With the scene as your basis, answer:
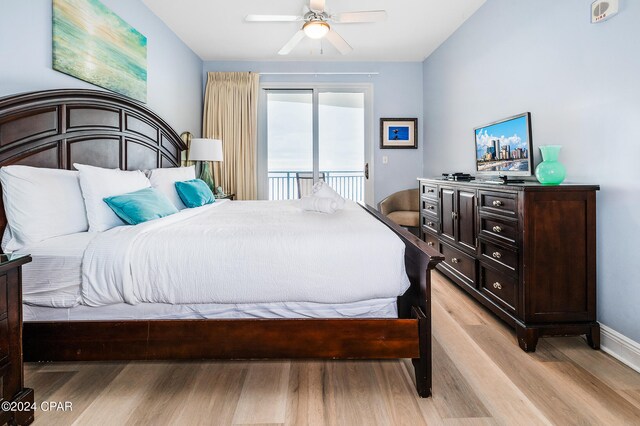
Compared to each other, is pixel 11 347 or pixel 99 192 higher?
pixel 99 192

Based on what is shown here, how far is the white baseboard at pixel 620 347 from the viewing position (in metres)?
1.92

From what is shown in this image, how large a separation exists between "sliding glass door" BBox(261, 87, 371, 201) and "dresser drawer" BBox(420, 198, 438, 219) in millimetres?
1453

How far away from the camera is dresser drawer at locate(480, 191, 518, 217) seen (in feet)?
7.58

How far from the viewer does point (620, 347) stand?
2.02 m

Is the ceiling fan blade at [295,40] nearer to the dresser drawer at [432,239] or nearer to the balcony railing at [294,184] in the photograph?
the dresser drawer at [432,239]

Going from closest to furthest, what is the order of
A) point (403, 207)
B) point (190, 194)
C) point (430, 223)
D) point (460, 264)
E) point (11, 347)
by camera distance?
point (11, 347) → point (460, 264) → point (190, 194) → point (430, 223) → point (403, 207)

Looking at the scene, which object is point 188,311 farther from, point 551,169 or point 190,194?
point 551,169

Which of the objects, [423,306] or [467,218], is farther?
[467,218]

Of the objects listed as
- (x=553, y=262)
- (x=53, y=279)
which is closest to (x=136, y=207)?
(x=53, y=279)

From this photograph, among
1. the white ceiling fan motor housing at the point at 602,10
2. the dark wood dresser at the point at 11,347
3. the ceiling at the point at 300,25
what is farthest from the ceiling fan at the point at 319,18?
the dark wood dresser at the point at 11,347

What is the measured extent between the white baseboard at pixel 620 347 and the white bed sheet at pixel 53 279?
2.84 metres

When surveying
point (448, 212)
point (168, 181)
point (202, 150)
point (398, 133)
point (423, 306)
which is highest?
point (398, 133)

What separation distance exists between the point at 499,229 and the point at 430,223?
1.40m


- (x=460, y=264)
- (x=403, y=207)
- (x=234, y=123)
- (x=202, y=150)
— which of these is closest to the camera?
(x=460, y=264)
